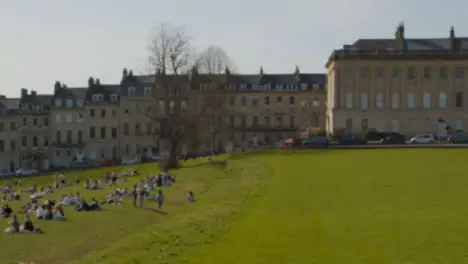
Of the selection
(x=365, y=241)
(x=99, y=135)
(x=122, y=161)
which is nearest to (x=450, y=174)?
(x=365, y=241)

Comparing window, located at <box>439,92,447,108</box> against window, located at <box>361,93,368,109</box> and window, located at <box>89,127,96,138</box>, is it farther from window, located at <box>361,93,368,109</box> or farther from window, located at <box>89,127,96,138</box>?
window, located at <box>89,127,96,138</box>

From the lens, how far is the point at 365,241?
1848cm

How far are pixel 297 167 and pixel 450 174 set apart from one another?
11.2m

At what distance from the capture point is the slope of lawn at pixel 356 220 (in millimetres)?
17188

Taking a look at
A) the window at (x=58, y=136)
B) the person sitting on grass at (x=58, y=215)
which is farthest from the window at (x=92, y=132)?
the person sitting on grass at (x=58, y=215)

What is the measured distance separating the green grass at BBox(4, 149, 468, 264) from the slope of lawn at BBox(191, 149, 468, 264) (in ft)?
0.11

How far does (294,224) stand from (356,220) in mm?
2205

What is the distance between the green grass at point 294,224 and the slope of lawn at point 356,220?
35mm

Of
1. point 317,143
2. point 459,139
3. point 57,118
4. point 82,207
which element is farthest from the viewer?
point 57,118

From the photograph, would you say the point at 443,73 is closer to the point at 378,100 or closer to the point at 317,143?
the point at 378,100

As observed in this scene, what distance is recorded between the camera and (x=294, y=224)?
21938 millimetres

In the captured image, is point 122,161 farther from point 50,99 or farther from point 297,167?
point 297,167

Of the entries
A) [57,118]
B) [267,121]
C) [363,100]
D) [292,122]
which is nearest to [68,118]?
[57,118]

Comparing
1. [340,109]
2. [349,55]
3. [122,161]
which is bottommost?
[122,161]
